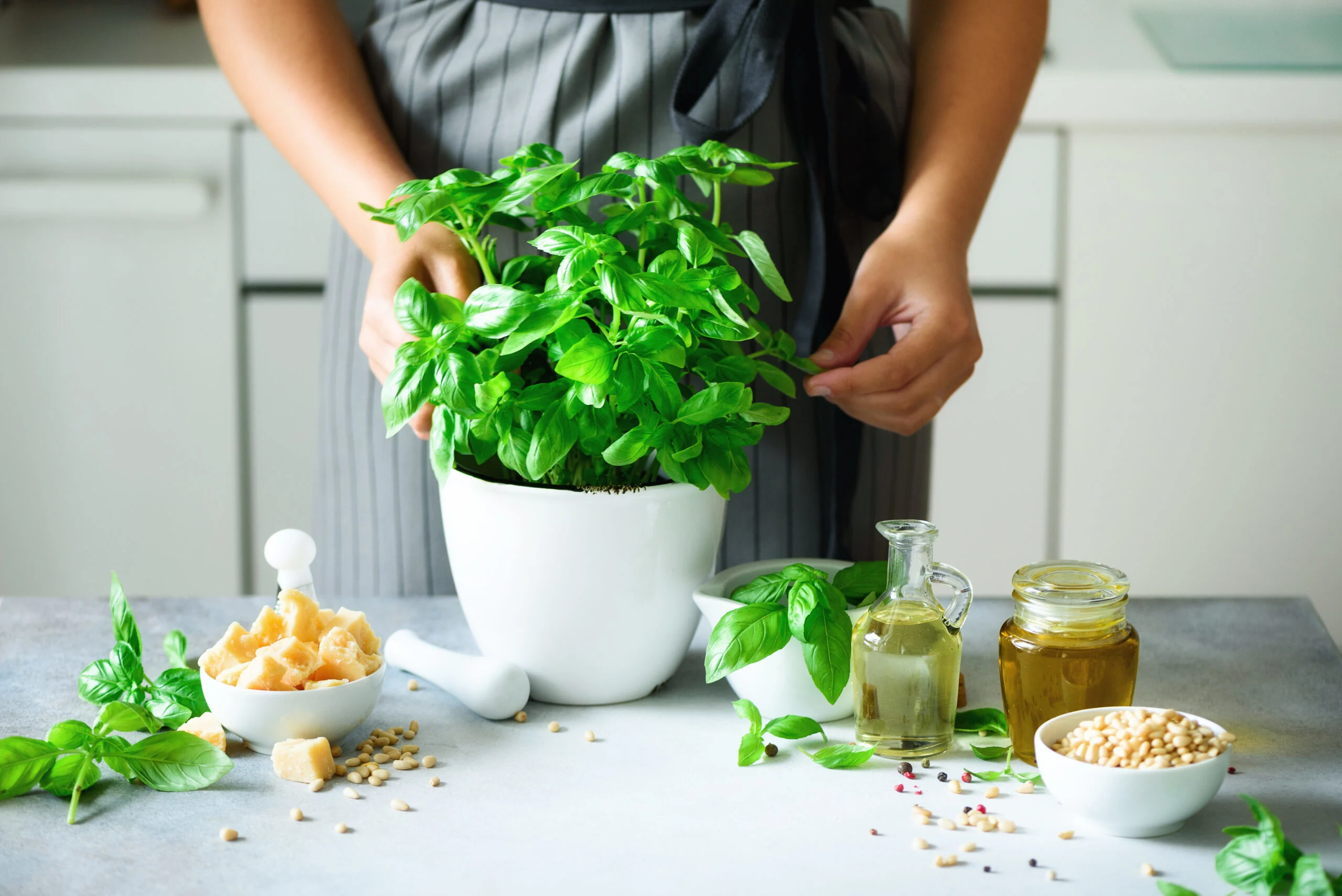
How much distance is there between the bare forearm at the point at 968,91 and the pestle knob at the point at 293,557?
478 mm

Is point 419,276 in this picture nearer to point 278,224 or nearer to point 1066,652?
point 1066,652

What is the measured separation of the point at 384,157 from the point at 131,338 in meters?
1.10

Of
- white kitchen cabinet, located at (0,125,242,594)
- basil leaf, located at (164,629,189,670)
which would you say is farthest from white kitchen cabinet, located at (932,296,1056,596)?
basil leaf, located at (164,629,189,670)

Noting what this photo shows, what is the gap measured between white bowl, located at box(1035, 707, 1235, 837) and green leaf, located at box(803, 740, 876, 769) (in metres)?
0.10

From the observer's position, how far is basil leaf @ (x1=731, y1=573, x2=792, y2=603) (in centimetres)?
70

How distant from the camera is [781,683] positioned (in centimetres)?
72

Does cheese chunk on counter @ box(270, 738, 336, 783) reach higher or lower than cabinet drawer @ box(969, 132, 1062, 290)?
lower

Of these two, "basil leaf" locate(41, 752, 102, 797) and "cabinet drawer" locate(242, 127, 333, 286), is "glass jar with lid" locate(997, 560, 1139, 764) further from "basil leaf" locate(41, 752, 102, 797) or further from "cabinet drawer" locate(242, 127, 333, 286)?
"cabinet drawer" locate(242, 127, 333, 286)

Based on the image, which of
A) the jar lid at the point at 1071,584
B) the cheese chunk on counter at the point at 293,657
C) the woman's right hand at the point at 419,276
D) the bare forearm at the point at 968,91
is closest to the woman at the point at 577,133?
the bare forearm at the point at 968,91

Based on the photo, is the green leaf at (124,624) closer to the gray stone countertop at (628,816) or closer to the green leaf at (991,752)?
the gray stone countertop at (628,816)

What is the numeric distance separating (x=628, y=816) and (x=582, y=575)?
15 centimetres

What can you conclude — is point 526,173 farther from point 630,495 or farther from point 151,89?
point 151,89

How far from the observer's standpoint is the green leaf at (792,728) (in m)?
0.70

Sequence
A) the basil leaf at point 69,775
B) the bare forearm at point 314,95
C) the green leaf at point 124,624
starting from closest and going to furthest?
the basil leaf at point 69,775 < the green leaf at point 124,624 < the bare forearm at point 314,95
